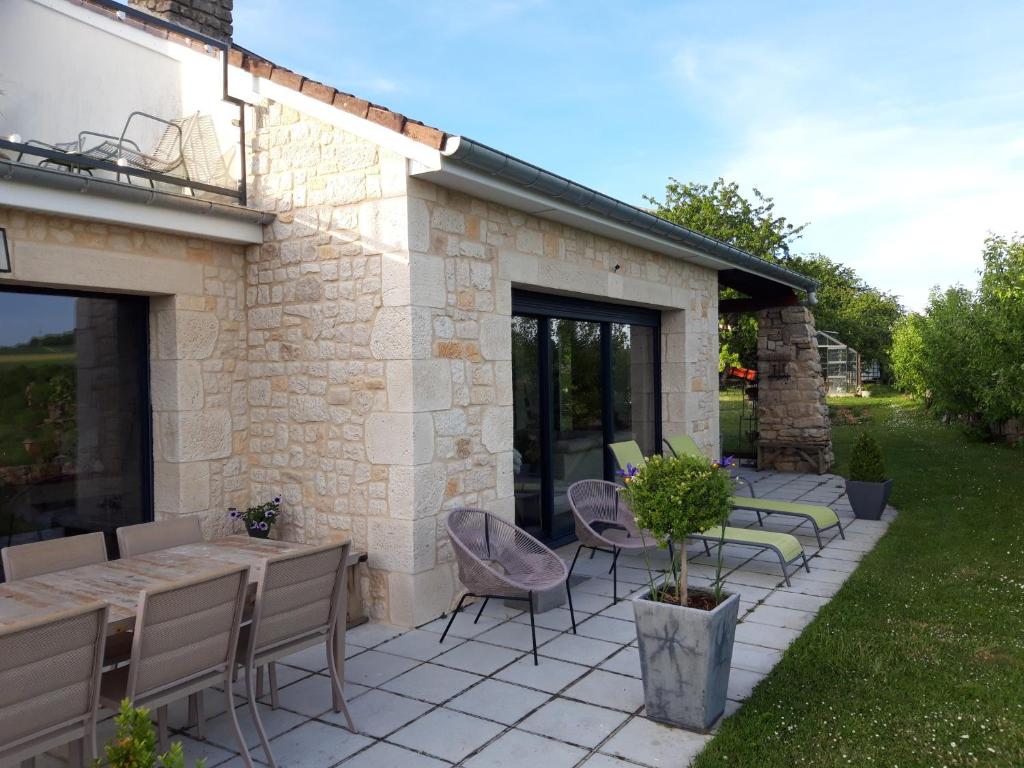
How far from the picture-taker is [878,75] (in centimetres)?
1022

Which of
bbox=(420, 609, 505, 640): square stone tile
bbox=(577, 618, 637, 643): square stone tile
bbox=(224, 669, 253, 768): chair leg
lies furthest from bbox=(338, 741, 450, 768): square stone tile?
bbox=(577, 618, 637, 643): square stone tile

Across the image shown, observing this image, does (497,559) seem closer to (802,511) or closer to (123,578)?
(123,578)

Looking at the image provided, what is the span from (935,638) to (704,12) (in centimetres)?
747

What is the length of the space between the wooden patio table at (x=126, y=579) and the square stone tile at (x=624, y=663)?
1510 mm

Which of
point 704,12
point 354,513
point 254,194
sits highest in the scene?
point 704,12

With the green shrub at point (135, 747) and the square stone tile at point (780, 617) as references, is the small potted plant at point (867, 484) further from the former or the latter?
the green shrub at point (135, 747)

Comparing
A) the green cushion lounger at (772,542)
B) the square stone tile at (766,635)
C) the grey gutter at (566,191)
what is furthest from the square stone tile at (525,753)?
the grey gutter at (566,191)

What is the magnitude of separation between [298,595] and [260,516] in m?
2.23

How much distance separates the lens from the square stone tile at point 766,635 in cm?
459

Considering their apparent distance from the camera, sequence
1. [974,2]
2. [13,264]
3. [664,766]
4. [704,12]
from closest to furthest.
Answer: [664,766] < [13,264] < [974,2] < [704,12]

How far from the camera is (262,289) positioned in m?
5.69

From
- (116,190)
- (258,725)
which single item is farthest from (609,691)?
(116,190)

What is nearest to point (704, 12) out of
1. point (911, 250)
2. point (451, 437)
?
point (451, 437)

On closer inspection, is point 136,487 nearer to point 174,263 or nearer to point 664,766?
point 174,263
